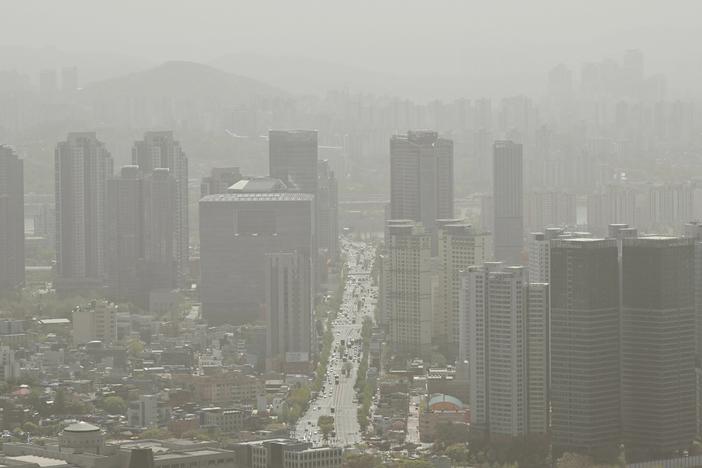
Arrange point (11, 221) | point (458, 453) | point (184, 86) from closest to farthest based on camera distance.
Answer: point (458, 453) < point (11, 221) < point (184, 86)

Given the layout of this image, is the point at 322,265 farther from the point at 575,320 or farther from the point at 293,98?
the point at 293,98

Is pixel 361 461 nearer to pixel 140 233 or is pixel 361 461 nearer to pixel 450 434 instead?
pixel 450 434

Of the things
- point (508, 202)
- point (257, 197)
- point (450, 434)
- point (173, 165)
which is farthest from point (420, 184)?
point (450, 434)

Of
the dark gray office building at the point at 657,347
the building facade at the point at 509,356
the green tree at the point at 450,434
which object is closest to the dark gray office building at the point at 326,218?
the building facade at the point at 509,356

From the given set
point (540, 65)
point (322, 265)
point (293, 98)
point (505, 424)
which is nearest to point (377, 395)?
point (505, 424)

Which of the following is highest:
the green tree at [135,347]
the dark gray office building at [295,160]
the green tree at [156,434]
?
the dark gray office building at [295,160]

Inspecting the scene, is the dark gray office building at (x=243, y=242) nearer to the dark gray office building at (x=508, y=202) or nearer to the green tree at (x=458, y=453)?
the dark gray office building at (x=508, y=202)

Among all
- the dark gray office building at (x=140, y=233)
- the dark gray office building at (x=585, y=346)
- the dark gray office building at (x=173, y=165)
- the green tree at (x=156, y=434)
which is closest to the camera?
the green tree at (x=156, y=434)

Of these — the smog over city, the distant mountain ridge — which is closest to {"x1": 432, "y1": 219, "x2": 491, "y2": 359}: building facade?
the smog over city
